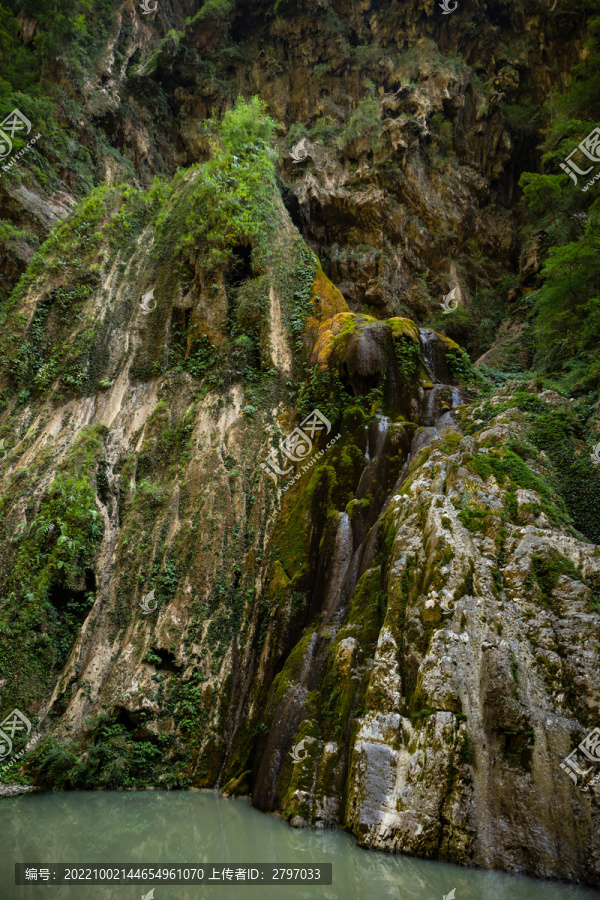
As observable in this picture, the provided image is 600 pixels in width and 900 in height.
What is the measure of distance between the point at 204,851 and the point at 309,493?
6.87m

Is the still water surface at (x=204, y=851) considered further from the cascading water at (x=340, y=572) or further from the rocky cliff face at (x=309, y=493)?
the cascading water at (x=340, y=572)

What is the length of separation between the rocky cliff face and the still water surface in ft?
1.32

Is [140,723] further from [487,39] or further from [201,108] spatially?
[487,39]

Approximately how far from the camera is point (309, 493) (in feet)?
37.6

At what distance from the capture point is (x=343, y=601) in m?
8.97

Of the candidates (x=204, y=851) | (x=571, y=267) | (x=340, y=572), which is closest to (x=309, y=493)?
(x=340, y=572)

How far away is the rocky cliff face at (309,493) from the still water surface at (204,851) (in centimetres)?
40

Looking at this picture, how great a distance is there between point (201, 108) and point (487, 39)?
15669mm

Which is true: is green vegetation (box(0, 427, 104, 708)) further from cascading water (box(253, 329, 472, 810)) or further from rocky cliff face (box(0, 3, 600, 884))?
cascading water (box(253, 329, 472, 810))

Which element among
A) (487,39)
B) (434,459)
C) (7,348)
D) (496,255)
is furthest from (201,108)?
(434,459)

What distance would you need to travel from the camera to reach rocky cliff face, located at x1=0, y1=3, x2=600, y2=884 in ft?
20.2

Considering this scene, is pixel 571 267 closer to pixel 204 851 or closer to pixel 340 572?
pixel 340 572

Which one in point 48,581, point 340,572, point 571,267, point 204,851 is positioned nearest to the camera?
point 204,851

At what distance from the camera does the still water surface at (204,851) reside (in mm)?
4773
